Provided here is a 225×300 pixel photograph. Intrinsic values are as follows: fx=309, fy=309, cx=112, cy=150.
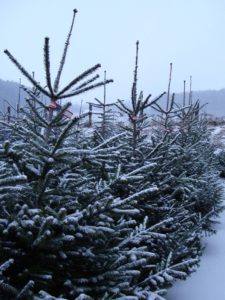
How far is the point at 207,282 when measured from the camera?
466cm

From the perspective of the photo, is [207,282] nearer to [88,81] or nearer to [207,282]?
[207,282]

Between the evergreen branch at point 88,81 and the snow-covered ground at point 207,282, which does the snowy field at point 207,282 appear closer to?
the snow-covered ground at point 207,282

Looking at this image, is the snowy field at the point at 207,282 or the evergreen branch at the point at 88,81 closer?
the evergreen branch at the point at 88,81

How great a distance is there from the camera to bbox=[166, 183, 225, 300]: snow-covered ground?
4212 millimetres

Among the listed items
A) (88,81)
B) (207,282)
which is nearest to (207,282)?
(207,282)

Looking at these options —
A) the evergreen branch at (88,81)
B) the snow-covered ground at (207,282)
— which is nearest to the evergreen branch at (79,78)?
the evergreen branch at (88,81)

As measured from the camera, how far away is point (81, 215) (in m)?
2.51

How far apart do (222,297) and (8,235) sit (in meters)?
3.15

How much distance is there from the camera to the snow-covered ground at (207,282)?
4212 millimetres

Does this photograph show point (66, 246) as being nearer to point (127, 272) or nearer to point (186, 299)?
point (127, 272)

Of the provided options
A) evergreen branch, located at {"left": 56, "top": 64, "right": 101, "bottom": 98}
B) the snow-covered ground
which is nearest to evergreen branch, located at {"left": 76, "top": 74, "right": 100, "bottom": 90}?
evergreen branch, located at {"left": 56, "top": 64, "right": 101, "bottom": 98}

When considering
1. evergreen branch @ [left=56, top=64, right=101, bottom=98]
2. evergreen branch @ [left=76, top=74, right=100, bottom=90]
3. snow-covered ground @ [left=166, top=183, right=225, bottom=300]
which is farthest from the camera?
snow-covered ground @ [left=166, top=183, right=225, bottom=300]

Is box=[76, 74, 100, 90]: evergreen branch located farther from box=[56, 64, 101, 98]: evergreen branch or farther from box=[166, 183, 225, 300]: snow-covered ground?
box=[166, 183, 225, 300]: snow-covered ground

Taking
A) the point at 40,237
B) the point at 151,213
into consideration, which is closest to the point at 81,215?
the point at 40,237
